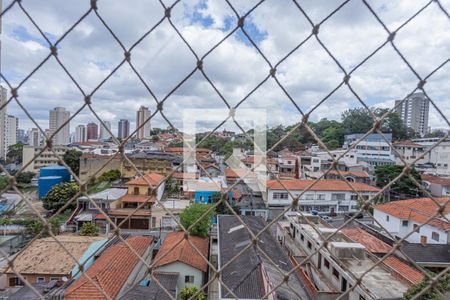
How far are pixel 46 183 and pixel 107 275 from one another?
780cm

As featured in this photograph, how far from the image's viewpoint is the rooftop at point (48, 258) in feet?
15.2

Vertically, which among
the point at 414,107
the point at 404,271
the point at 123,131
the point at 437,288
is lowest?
the point at 404,271

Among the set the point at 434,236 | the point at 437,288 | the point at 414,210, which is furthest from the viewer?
the point at 414,210

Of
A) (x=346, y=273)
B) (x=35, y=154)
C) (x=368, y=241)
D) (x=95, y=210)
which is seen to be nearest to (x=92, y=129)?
(x=35, y=154)

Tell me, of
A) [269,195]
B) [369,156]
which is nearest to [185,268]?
[269,195]

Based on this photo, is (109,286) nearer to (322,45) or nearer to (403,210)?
(322,45)

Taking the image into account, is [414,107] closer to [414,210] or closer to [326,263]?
[326,263]

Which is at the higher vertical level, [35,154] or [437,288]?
[35,154]

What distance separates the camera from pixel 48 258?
4883mm

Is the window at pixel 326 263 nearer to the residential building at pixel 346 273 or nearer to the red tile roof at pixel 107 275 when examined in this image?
the residential building at pixel 346 273

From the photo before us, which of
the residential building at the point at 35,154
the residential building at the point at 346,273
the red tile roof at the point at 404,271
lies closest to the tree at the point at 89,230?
the residential building at the point at 35,154

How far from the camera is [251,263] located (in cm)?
411

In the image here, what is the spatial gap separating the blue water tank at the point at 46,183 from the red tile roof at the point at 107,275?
6389mm

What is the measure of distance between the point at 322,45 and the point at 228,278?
3.74 meters
